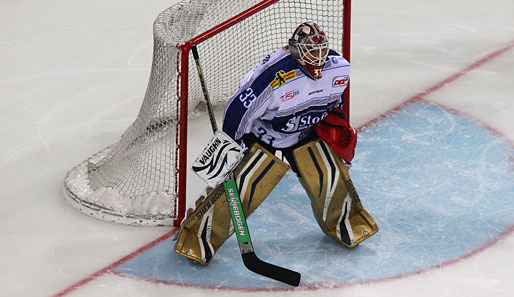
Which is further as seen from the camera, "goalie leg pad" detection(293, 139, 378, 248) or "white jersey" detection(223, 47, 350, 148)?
"goalie leg pad" detection(293, 139, 378, 248)

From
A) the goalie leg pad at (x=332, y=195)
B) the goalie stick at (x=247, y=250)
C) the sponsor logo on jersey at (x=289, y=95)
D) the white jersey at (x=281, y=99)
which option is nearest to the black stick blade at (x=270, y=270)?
the goalie stick at (x=247, y=250)

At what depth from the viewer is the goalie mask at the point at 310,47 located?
14.4 ft

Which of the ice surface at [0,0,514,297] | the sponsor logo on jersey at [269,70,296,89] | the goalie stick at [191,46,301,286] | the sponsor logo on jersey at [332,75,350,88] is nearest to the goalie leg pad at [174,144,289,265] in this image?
the goalie stick at [191,46,301,286]

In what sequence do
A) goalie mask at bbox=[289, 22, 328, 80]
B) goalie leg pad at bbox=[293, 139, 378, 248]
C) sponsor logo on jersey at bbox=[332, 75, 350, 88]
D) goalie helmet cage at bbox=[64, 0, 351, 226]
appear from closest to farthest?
goalie mask at bbox=[289, 22, 328, 80] → sponsor logo on jersey at bbox=[332, 75, 350, 88] → goalie leg pad at bbox=[293, 139, 378, 248] → goalie helmet cage at bbox=[64, 0, 351, 226]

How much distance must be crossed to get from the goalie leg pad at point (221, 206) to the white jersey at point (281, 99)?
0.41 feet

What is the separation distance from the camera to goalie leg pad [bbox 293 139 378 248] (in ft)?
15.5

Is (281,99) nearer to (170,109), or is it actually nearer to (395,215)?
(170,109)

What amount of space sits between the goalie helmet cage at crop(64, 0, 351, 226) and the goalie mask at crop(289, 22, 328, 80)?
541 millimetres

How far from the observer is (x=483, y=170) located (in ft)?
18.2

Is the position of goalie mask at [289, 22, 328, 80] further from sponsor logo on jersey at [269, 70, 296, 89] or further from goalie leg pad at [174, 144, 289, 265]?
goalie leg pad at [174, 144, 289, 265]

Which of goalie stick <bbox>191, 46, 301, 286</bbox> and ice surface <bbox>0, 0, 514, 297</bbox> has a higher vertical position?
goalie stick <bbox>191, 46, 301, 286</bbox>

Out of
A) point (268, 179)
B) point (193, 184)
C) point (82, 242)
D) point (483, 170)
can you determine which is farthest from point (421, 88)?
point (82, 242)

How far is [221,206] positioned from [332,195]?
0.54 m

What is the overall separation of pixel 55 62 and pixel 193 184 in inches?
78.8
